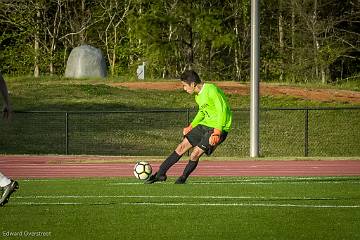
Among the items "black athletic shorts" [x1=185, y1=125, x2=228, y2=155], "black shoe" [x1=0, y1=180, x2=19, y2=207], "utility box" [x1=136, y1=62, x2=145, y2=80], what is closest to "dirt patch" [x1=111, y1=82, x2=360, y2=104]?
"utility box" [x1=136, y1=62, x2=145, y2=80]

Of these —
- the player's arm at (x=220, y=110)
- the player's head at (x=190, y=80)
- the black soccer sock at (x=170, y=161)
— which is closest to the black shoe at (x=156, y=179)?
the black soccer sock at (x=170, y=161)

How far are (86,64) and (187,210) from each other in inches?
1310

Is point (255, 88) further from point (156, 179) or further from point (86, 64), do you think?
point (86, 64)

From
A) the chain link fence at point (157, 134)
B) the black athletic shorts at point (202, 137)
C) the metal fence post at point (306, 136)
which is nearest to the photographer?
the black athletic shorts at point (202, 137)

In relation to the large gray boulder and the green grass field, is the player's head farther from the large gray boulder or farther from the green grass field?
the large gray boulder

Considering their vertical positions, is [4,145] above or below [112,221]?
below

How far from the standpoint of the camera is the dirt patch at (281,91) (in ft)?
145

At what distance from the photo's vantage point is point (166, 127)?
40562 millimetres

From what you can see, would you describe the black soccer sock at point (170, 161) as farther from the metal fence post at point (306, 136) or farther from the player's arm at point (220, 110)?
the metal fence post at point (306, 136)

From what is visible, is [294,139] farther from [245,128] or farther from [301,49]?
[301,49]

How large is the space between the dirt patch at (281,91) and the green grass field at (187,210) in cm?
2289

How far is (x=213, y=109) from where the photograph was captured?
20.0 meters

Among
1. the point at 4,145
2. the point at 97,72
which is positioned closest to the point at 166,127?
the point at 4,145

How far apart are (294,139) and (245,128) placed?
1.70m
